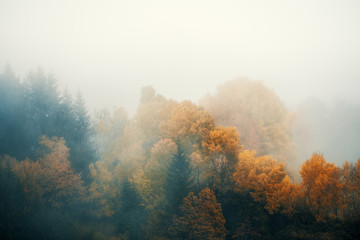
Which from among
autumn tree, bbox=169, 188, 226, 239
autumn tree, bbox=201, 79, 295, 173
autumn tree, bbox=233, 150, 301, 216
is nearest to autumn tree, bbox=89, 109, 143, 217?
autumn tree, bbox=169, 188, 226, 239

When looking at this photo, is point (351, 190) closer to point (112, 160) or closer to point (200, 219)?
point (200, 219)

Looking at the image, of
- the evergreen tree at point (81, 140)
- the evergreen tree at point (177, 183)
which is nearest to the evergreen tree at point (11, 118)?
the evergreen tree at point (81, 140)

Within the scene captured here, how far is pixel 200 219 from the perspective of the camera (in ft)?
73.2

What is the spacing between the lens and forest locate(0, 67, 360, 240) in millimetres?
21797

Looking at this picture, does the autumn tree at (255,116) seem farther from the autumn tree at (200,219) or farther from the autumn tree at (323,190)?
the autumn tree at (200,219)

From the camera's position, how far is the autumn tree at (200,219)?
72.6 feet

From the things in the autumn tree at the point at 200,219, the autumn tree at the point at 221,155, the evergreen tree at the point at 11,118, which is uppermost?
the evergreen tree at the point at 11,118

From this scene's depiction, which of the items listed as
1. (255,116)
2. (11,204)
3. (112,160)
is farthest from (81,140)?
(255,116)

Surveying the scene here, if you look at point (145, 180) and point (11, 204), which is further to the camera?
point (145, 180)

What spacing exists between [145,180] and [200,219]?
8948 millimetres

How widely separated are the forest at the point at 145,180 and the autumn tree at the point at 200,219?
11 centimetres

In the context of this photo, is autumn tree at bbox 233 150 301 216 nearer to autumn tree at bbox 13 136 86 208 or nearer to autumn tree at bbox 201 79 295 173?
autumn tree at bbox 201 79 295 173

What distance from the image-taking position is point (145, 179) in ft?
91.4

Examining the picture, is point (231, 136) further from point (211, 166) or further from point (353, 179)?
point (353, 179)
